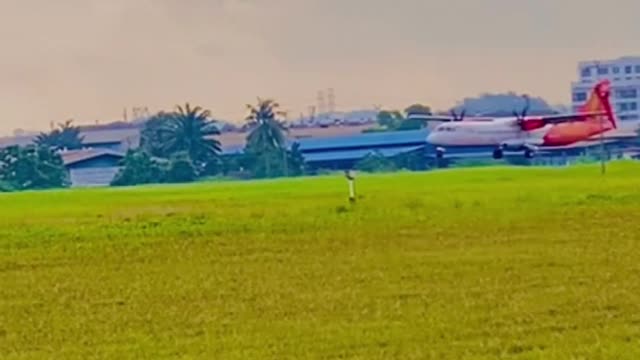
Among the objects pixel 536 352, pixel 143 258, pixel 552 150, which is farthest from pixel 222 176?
pixel 536 352

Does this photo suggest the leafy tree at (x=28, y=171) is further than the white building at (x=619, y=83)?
No

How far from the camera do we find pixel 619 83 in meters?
141

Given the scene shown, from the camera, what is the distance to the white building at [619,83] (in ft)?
431

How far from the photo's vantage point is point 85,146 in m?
127

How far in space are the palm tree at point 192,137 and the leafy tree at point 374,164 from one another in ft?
29.3

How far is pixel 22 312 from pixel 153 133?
279 ft

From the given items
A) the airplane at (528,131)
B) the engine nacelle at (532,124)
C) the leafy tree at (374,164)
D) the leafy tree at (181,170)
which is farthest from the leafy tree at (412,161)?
the engine nacelle at (532,124)

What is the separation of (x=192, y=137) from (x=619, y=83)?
60.8 metres

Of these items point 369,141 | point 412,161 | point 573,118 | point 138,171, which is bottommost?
point 412,161

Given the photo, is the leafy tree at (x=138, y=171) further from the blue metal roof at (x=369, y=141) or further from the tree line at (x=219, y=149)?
the blue metal roof at (x=369, y=141)

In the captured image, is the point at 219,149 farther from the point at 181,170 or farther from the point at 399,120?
the point at 399,120

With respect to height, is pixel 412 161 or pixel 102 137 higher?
pixel 102 137

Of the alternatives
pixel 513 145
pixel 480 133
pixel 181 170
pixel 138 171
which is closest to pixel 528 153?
pixel 513 145

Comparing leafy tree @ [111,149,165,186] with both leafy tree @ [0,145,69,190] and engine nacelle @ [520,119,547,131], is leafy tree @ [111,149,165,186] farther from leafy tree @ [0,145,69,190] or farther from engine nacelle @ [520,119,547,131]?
engine nacelle @ [520,119,547,131]
